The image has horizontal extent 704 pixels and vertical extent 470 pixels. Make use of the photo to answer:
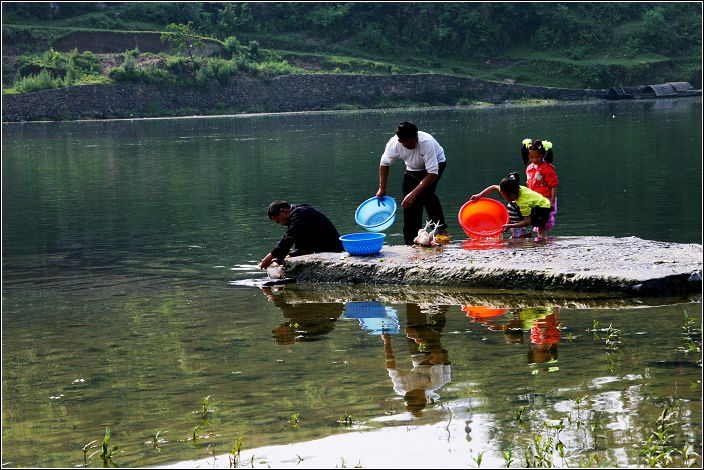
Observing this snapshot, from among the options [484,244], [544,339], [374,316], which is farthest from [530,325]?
[484,244]

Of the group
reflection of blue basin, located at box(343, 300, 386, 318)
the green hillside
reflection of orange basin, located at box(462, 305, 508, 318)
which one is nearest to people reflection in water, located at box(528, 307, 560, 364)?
reflection of orange basin, located at box(462, 305, 508, 318)

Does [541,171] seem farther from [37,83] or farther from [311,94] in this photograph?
[311,94]

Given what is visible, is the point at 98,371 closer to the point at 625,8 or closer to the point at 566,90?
the point at 566,90

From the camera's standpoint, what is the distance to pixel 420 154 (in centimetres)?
1488

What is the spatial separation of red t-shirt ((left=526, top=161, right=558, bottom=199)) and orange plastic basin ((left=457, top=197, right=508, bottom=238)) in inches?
21.0

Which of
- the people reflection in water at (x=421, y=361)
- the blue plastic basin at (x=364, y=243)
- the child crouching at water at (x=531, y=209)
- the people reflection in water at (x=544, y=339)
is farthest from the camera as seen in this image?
the child crouching at water at (x=531, y=209)

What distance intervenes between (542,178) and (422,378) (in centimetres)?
681

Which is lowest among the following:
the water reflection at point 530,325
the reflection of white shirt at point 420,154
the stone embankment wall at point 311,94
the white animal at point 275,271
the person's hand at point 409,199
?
the stone embankment wall at point 311,94

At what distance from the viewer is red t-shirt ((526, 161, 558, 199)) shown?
15.5 meters

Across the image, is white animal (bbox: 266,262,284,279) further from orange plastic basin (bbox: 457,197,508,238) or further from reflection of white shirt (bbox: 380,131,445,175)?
orange plastic basin (bbox: 457,197,508,238)

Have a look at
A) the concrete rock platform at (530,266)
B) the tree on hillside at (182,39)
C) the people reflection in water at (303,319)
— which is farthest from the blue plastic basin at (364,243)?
the tree on hillside at (182,39)

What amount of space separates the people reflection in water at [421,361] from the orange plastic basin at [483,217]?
10.9 feet

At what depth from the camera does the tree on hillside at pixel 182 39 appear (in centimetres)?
9512

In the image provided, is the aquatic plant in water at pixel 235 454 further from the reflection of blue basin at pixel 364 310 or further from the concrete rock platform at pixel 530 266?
the concrete rock platform at pixel 530 266
